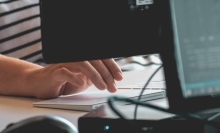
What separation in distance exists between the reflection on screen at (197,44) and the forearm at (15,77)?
49 cm

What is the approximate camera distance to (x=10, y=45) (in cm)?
114

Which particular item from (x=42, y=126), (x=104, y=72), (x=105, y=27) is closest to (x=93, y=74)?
(x=104, y=72)

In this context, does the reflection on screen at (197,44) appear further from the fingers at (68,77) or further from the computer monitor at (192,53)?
the fingers at (68,77)

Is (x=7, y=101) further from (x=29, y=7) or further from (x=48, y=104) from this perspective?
(x=29, y=7)

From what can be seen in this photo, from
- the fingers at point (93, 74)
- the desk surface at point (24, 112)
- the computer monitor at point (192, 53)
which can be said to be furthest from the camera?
the fingers at point (93, 74)

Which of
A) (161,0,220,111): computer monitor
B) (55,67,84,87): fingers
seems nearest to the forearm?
(55,67,84,87): fingers

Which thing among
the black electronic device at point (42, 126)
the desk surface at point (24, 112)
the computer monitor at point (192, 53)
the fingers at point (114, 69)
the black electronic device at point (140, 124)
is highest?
the computer monitor at point (192, 53)

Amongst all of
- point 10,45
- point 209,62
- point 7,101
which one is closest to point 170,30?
point 209,62

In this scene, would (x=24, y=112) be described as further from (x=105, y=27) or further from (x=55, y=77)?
(x=105, y=27)

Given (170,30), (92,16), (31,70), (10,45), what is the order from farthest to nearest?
(10,45) < (31,70) < (92,16) < (170,30)

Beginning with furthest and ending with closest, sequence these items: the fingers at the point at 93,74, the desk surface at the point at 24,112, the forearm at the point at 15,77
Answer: the forearm at the point at 15,77 → the fingers at the point at 93,74 → the desk surface at the point at 24,112

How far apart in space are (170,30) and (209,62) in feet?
0.20

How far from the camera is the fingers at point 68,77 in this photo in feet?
1.89

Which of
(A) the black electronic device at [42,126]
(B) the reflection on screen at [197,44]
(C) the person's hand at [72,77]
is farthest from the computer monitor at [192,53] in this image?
(C) the person's hand at [72,77]
